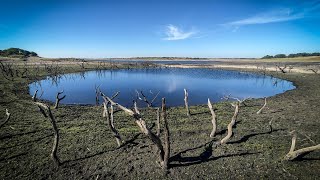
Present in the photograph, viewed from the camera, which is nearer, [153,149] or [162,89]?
[153,149]

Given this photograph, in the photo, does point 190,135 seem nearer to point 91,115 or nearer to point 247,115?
point 247,115

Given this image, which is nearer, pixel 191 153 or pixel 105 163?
pixel 105 163

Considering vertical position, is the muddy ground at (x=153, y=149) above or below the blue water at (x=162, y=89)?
above

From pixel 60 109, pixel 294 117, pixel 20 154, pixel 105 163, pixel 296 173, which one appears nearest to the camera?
pixel 296 173

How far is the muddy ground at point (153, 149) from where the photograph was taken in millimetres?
12867

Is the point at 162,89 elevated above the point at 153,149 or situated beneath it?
situated beneath

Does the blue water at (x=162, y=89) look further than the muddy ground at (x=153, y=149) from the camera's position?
Yes

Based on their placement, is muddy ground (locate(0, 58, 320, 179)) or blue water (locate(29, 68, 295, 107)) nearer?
muddy ground (locate(0, 58, 320, 179))

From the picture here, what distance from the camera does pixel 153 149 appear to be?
15617 millimetres

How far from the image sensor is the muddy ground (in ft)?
42.2

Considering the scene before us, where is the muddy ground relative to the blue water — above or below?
above

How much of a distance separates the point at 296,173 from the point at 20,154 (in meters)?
16.0

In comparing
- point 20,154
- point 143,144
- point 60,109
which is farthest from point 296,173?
point 60,109

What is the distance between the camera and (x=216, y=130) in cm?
1872
